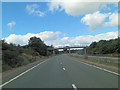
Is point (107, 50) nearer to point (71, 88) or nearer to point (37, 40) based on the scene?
point (37, 40)

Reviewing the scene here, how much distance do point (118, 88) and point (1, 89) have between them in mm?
5958

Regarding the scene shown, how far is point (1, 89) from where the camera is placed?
906 centimetres

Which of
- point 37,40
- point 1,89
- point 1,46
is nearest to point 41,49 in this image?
point 37,40

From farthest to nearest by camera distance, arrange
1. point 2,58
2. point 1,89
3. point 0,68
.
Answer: point 2,58, point 0,68, point 1,89

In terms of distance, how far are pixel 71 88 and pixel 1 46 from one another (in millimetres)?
23295

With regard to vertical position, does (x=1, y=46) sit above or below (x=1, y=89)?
above

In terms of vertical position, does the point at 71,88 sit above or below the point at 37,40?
below

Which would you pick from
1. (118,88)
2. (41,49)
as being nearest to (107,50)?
(41,49)

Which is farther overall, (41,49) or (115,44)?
(41,49)

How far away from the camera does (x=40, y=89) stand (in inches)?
342

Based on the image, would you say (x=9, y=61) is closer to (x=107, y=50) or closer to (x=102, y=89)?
(x=102, y=89)

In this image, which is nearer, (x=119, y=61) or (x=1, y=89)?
(x=1, y=89)

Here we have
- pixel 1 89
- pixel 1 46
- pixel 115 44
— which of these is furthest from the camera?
pixel 115 44

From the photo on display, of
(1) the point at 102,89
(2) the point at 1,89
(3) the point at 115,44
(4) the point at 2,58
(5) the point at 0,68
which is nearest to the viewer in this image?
(1) the point at 102,89
